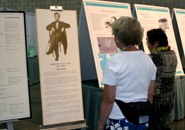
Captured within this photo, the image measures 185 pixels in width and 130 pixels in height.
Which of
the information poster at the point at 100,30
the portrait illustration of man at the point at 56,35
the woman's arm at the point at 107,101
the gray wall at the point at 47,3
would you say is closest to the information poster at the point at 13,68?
the portrait illustration of man at the point at 56,35

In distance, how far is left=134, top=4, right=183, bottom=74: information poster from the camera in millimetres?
3357

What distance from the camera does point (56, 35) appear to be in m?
2.29

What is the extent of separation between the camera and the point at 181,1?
7.82 meters

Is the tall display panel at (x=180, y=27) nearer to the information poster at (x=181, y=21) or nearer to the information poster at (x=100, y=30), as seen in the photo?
the information poster at (x=181, y=21)

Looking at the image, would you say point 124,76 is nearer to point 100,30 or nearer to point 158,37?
point 158,37

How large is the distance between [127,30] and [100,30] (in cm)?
143

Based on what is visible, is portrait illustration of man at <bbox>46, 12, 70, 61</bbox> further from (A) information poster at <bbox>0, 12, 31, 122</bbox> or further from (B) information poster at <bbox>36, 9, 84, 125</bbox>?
(A) information poster at <bbox>0, 12, 31, 122</bbox>

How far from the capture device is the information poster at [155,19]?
3.36m

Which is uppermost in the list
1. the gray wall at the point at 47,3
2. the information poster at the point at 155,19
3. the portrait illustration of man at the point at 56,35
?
the gray wall at the point at 47,3

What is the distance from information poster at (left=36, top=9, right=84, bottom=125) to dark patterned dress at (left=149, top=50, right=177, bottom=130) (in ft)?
2.61

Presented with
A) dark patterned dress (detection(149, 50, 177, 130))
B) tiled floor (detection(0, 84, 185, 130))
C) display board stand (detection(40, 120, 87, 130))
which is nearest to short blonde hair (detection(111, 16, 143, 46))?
dark patterned dress (detection(149, 50, 177, 130))

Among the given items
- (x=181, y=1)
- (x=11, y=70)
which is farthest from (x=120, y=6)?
(x=181, y=1)

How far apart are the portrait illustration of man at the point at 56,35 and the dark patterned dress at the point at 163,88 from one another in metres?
0.94

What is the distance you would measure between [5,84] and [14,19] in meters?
0.64
